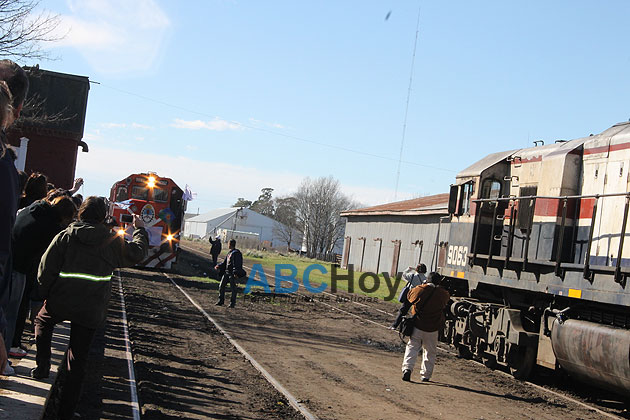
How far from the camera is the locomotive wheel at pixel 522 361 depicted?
1102 centimetres

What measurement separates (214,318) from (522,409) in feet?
26.8

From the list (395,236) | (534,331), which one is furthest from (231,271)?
(395,236)

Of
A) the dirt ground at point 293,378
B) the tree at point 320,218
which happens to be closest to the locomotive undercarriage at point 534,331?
the dirt ground at point 293,378

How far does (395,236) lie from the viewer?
41.6 meters

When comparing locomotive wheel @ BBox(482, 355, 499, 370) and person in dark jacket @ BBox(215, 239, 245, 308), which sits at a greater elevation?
person in dark jacket @ BBox(215, 239, 245, 308)

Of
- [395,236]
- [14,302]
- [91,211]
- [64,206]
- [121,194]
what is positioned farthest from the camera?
[395,236]

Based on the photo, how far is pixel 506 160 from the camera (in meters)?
13.3

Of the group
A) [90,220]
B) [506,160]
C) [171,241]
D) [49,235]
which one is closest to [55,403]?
[49,235]

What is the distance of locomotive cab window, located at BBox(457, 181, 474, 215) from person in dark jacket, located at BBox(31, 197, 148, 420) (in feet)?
30.3

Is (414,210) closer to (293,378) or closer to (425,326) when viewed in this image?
(425,326)

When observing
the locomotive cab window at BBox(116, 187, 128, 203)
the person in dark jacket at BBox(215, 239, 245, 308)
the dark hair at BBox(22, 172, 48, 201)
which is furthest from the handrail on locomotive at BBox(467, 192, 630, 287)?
the locomotive cab window at BBox(116, 187, 128, 203)

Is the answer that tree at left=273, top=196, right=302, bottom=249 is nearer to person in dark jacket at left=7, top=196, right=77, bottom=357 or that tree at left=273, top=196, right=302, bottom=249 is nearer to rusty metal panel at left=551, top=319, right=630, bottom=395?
rusty metal panel at left=551, top=319, right=630, bottom=395

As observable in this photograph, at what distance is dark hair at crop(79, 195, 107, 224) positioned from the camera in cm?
586

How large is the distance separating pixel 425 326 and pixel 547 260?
2277mm
